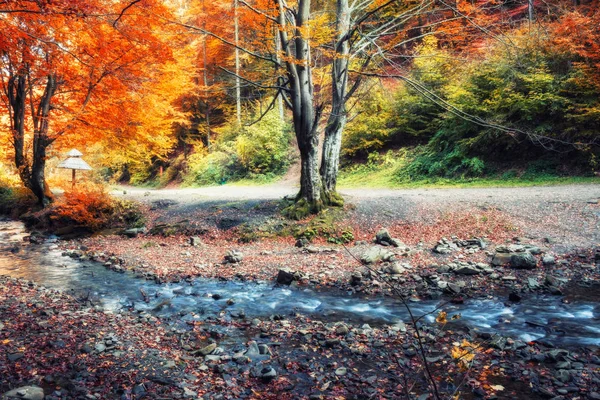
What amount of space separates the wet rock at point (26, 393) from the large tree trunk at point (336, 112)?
788 centimetres

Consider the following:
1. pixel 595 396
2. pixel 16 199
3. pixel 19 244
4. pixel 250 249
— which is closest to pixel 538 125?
pixel 250 249

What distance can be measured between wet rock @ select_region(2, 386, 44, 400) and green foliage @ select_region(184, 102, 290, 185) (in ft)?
56.8

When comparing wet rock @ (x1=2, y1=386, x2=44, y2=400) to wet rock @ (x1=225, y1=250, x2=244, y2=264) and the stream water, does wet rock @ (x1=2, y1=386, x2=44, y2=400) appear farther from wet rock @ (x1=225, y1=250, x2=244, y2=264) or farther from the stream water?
wet rock @ (x1=225, y1=250, x2=244, y2=264)

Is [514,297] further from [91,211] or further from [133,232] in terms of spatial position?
[91,211]

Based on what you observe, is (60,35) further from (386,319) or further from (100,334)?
(386,319)

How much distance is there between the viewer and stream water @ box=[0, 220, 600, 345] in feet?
15.0

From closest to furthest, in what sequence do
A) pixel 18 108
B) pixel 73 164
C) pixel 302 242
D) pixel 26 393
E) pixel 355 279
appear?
pixel 26 393 → pixel 355 279 → pixel 302 242 → pixel 18 108 → pixel 73 164

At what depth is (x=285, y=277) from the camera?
21.7 ft

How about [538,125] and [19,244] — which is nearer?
[19,244]

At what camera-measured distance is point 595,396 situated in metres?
3.11

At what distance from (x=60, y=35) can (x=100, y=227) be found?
19.2 feet

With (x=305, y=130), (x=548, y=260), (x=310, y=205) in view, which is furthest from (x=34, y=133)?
(x=548, y=260)

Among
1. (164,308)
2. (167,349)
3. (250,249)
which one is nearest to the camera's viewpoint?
(167,349)

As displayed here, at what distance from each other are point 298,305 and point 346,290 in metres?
0.98
